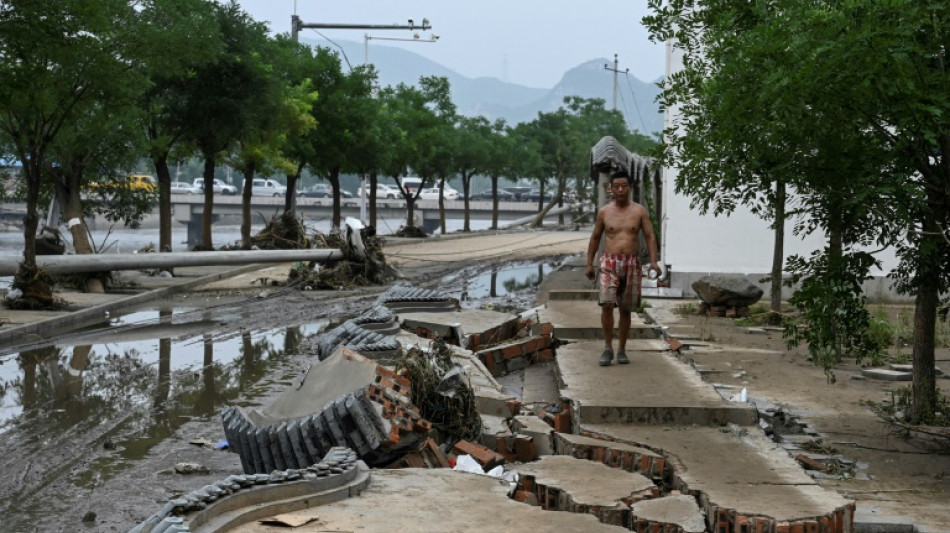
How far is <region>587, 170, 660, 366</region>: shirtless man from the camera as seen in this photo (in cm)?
1162

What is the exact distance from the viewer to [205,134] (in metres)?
33.2

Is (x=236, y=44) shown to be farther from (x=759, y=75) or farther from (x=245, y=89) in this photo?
(x=759, y=75)

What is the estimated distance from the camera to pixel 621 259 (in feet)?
38.2

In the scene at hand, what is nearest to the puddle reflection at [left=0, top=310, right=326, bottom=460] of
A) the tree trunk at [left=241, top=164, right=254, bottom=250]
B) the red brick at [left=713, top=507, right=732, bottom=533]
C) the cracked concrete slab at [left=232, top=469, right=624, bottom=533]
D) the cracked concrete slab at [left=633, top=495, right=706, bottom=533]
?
A: the cracked concrete slab at [left=232, top=469, right=624, bottom=533]

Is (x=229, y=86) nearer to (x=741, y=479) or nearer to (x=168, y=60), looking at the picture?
(x=168, y=60)

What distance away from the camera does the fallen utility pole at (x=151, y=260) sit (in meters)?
22.0

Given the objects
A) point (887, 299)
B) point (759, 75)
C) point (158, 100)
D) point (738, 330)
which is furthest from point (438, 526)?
point (158, 100)

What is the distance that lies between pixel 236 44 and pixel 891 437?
1036 inches

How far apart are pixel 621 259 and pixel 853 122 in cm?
365

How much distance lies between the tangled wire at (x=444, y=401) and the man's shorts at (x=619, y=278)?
313cm

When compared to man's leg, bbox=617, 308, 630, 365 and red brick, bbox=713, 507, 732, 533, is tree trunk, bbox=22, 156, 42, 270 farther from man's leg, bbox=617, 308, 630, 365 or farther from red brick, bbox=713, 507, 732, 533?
red brick, bbox=713, 507, 732, 533

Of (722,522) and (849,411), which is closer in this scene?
(722,522)

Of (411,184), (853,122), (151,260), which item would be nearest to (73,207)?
(151,260)

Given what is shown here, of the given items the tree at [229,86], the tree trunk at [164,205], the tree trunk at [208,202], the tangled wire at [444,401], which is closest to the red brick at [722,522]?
the tangled wire at [444,401]
